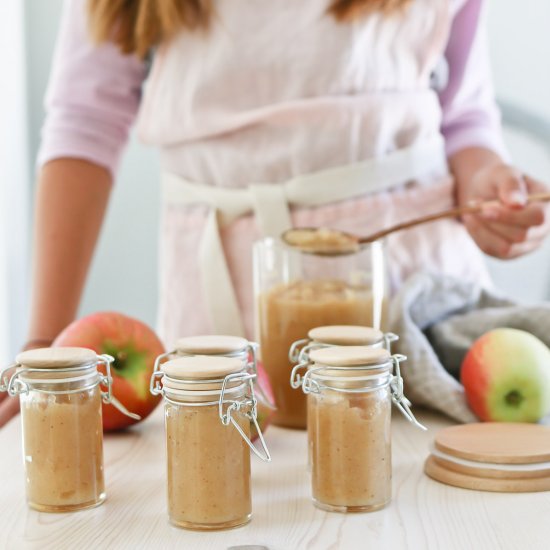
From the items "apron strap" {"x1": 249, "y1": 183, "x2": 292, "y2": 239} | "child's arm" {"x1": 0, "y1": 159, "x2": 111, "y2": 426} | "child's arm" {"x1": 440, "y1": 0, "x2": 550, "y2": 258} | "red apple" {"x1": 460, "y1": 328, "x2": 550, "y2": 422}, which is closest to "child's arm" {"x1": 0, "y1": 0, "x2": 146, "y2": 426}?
"child's arm" {"x1": 0, "y1": 159, "x2": 111, "y2": 426}

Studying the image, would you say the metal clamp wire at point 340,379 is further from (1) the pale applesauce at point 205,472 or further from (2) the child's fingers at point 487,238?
(2) the child's fingers at point 487,238

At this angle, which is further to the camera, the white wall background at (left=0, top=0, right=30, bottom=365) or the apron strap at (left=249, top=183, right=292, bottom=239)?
the white wall background at (left=0, top=0, right=30, bottom=365)

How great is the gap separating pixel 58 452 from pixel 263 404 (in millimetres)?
236

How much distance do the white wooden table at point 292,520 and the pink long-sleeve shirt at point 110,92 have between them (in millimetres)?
583

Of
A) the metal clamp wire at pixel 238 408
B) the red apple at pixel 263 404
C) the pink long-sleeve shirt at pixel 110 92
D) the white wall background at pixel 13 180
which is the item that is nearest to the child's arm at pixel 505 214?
the pink long-sleeve shirt at pixel 110 92

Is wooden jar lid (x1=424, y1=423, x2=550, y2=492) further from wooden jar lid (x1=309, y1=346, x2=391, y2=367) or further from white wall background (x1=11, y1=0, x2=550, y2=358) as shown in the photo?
white wall background (x1=11, y1=0, x2=550, y2=358)

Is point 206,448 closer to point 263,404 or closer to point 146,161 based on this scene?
point 263,404

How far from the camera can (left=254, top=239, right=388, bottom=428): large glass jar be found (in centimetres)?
96

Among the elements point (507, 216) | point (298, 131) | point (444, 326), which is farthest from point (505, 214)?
point (298, 131)

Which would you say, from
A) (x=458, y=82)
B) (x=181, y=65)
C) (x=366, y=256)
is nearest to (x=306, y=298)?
(x=366, y=256)

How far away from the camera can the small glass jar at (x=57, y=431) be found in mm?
708

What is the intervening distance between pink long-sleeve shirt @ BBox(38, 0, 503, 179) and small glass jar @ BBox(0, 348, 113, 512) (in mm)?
580

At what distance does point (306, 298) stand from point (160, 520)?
35 centimetres

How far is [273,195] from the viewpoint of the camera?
3.87 feet
